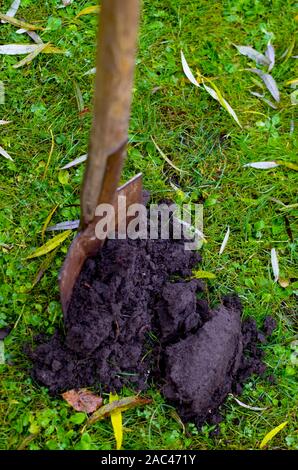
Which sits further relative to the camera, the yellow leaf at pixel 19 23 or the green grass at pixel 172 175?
the yellow leaf at pixel 19 23

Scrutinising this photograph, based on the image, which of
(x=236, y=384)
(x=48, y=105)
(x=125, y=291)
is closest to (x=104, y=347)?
(x=125, y=291)

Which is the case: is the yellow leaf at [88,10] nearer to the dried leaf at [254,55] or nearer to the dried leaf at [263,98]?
the dried leaf at [254,55]

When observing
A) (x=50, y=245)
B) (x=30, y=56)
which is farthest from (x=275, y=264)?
(x=30, y=56)

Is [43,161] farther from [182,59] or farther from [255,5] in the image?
[255,5]

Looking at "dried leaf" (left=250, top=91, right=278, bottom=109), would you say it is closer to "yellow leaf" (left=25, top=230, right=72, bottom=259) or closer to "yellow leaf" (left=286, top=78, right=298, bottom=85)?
"yellow leaf" (left=286, top=78, right=298, bottom=85)

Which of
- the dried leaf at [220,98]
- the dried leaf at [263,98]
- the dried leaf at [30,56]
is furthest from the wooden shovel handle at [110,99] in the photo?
the dried leaf at [263,98]

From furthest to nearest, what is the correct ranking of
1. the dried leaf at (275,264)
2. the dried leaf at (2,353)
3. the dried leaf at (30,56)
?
the dried leaf at (30,56)
the dried leaf at (275,264)
the dried leaf at (2,353)
